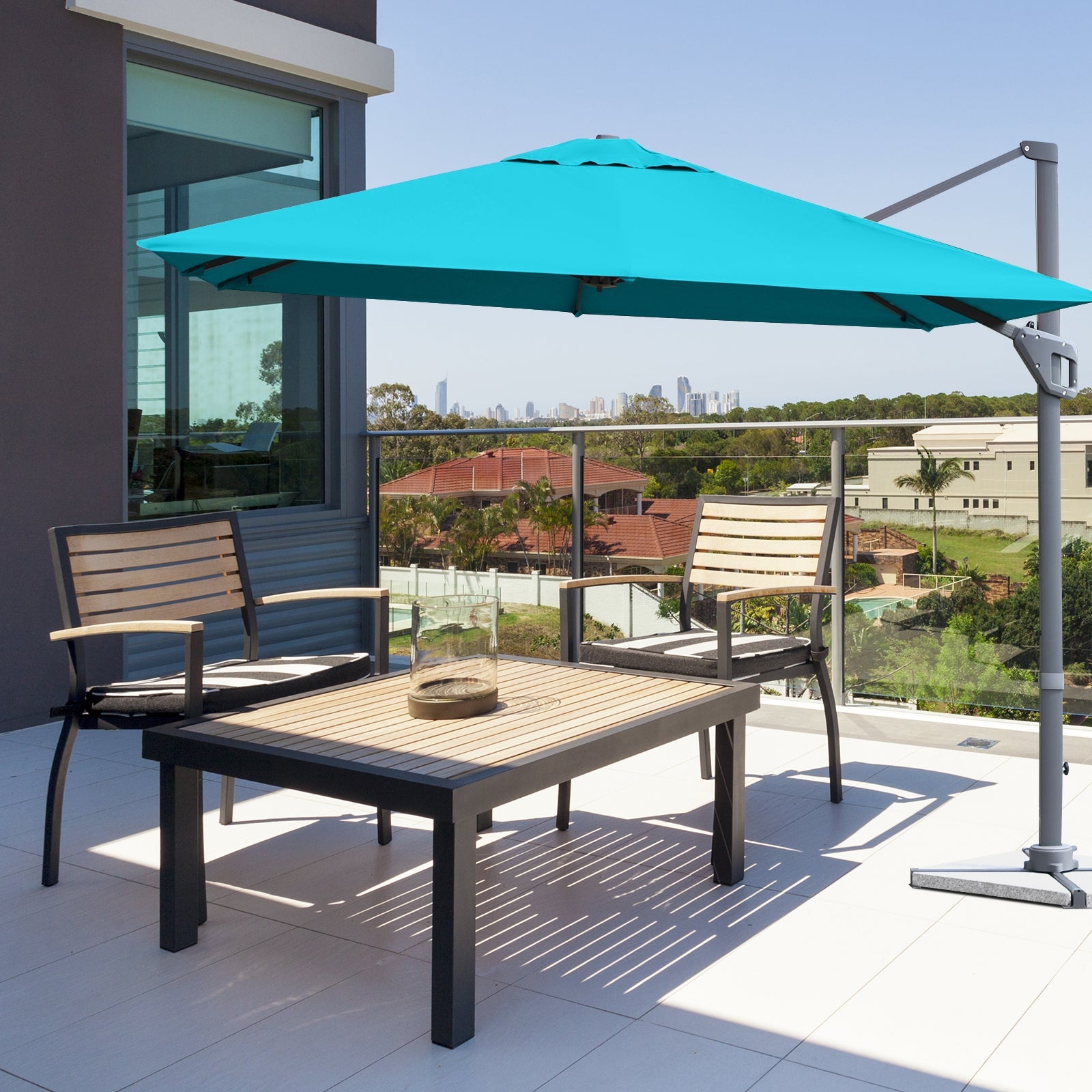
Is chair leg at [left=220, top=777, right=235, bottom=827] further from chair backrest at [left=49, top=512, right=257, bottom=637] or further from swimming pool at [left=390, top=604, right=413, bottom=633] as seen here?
swimming pool at [left=390, top=604, right=413, bottom=633]

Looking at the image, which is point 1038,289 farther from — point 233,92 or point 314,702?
point 233,92

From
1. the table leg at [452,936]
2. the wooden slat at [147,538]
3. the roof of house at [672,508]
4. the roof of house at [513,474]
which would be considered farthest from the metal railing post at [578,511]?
the table leg at [452,936]

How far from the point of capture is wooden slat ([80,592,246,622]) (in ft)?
10.6

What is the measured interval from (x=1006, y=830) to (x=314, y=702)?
191 centimetres

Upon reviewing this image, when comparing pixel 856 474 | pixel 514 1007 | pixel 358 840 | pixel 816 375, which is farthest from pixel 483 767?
pixel 816 375

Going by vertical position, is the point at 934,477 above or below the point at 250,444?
below

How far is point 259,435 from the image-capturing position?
18.1 ft

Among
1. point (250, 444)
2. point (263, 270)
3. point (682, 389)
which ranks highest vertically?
point (682, 389)

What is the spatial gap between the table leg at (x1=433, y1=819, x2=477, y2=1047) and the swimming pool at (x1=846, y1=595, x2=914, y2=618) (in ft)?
8.55

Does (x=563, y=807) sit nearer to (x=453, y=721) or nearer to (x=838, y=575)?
(x=453, y=721)

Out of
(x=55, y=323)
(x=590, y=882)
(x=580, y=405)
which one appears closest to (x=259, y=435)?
(x=55, y=323)

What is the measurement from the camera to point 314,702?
2.72 m

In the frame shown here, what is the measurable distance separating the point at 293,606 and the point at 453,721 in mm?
3353

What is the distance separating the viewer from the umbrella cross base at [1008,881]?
8.93 feet
